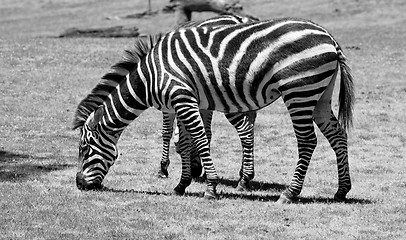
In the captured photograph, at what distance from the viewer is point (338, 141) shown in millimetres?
11266

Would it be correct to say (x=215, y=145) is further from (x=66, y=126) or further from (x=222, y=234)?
(x=222, y=234)

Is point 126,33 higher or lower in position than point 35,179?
lower

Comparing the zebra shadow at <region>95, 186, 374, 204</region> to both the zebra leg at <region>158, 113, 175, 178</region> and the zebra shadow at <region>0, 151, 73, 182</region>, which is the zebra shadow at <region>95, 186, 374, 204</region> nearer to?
the zebra leg at <region>158, 113, 175, 178</region>

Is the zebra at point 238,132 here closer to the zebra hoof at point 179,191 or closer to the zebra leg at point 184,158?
the zebra leg at point 184,158

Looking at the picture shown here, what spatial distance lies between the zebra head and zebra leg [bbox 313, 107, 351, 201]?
9.93ft

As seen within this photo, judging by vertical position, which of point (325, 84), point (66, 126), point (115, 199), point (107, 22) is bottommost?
point (107, 22)

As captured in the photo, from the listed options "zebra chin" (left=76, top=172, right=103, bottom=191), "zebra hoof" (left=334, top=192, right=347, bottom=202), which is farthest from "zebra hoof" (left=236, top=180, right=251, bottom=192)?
"zebra chin" (left=76, top=172, right=103, bottom=191)

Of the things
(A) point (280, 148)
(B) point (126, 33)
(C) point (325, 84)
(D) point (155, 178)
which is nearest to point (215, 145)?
(A) point (280, 148)

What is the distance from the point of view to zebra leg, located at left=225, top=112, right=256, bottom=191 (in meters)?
12.3

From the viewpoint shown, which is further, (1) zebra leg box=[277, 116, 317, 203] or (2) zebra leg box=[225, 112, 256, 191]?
(2) zebra leg box=[225, 112, 256, 191]

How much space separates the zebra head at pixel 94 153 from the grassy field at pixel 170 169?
0.28 meters

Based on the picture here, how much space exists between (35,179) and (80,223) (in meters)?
3.31

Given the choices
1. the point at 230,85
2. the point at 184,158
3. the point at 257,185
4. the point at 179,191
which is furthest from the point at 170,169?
the point at 230,85

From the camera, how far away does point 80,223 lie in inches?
368
